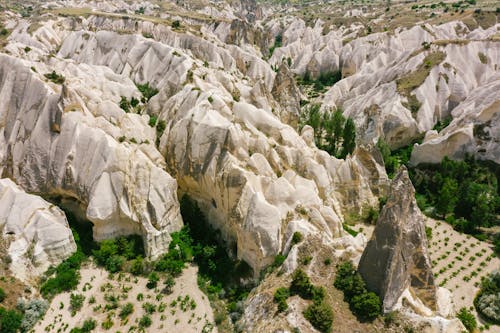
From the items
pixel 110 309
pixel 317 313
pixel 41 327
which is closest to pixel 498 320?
pixel 317 313

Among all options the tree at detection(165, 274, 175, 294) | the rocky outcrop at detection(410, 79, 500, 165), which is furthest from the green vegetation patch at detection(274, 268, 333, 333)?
the rocky outcrop at detection(410, 79, 500, 165)

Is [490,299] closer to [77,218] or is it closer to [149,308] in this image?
[149,308]

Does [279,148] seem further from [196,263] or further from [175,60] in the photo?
[175,60]

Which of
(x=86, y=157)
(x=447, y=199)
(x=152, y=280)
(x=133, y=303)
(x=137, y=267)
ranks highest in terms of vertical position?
(x=86, y=157)

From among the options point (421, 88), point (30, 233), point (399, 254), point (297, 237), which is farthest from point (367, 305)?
point (421, 88)

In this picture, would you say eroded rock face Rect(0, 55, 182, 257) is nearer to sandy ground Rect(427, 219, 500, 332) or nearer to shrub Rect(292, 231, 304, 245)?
shrub Rect(292, 231, 304, 245)

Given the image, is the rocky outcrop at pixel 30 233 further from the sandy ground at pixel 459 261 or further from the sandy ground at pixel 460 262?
the sandy ground at pixel 460 262

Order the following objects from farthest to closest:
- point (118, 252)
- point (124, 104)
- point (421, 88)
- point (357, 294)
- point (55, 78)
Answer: point (421, 88) < point (124, 104) < point (55, 78) < point (118, 252) < point (357, 294)

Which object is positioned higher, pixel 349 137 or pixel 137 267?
pixel 349 137
